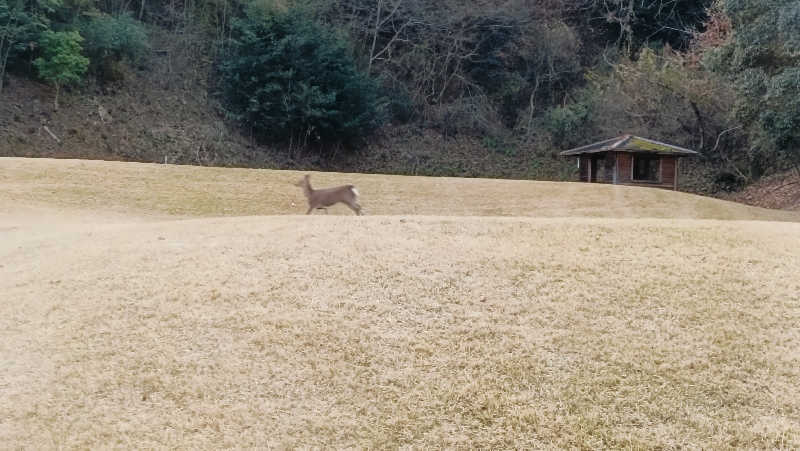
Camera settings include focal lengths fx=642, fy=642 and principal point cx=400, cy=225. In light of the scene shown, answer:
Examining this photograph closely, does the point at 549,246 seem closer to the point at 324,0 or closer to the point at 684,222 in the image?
the point at 684,222

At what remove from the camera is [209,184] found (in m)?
13.8

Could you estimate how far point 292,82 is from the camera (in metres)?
24.4

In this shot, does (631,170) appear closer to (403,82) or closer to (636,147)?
(636,147)

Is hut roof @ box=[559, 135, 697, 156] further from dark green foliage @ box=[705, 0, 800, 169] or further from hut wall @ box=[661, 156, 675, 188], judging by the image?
dark green foliage @ box=[705, 0, 800, 169]

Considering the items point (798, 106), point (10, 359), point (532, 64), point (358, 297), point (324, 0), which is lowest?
point (10, 359)

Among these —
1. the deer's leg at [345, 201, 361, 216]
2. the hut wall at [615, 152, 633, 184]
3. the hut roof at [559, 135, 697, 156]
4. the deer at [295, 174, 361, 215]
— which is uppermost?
the hut roof at [559, 135, 697, 156]

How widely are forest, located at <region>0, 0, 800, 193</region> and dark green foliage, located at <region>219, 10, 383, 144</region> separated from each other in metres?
0.08

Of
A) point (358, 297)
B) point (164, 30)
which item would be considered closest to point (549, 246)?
point (358, 297)

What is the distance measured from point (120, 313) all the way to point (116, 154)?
19.3m

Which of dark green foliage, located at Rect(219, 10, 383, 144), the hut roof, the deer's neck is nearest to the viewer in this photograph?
the deer's neck

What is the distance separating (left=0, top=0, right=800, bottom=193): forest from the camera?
20938mm

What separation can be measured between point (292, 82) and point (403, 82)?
636cm

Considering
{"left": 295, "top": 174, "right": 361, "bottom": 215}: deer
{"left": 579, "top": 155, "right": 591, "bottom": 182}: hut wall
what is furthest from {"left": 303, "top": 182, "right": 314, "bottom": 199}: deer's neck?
{"left": 579, "top": 155, "right": 591, "bottom": 182}: hut wall

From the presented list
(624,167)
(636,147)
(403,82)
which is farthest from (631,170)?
(403,82)
